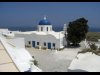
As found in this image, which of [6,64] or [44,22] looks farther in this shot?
[44,22]

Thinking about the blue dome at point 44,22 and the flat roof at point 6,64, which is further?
the blue dome at point 44,22

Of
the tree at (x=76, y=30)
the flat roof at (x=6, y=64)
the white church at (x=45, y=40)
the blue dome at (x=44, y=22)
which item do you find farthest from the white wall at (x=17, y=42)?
the blue dome at (x=44, y=22)

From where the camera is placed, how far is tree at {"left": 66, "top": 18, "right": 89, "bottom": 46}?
1510 cm

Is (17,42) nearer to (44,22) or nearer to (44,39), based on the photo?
(44,39)

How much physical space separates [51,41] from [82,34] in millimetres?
2521

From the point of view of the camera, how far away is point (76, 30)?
1497 cm

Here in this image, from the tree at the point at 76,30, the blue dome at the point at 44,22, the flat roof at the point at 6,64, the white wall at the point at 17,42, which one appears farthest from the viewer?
the blue dome at the point at 44,22

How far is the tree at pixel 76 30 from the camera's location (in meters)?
15.1

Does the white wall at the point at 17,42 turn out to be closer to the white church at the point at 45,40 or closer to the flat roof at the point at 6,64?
the white church at the point at 45,40

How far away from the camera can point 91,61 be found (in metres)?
5.89

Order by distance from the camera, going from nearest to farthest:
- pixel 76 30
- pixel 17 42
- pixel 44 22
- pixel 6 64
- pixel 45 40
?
pixel 6 64
pixel 17 42
pixel 76 30
pixel 45 40
pixel 44 22

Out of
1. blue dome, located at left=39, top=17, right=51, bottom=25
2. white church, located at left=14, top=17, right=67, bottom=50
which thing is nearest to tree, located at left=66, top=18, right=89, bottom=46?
white church, located at left=14, top=17, right=67, bottom=50

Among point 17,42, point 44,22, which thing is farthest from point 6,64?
point 44,22

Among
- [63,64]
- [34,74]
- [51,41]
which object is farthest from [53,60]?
[34,74]
